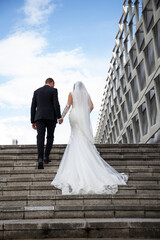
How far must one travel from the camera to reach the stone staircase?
4531 millimetres

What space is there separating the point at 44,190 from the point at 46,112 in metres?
2.13

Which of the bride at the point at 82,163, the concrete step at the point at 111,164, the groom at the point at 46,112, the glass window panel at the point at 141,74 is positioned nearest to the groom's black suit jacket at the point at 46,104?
the groom at the point at 46,112

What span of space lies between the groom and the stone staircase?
2.34 feet

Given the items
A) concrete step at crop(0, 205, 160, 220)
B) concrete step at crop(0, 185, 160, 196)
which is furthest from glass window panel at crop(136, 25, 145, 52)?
concrete step at crop(0, 205, 160, 220)

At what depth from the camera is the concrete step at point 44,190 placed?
249 inches

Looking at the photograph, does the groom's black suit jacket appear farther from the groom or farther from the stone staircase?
the stone staircase

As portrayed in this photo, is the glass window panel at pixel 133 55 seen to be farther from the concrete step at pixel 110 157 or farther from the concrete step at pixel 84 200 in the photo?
the concrete step at pixel 84 200

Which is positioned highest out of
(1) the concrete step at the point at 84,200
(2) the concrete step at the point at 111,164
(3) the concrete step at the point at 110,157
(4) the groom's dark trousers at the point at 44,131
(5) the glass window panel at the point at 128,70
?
(5) the glass window panel at the point at 128,70

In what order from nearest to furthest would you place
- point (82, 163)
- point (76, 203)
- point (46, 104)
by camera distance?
point (76, 203)
point (82, 163)
point (46, 104)

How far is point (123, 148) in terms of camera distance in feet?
31.8

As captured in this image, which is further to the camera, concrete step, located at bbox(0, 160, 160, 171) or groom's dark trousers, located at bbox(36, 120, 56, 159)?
concrete step, located at bbox(0, 160, 160, 171)

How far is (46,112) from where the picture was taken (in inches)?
309

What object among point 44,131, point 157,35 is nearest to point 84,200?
point 44,131

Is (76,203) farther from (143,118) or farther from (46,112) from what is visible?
(143,118)
